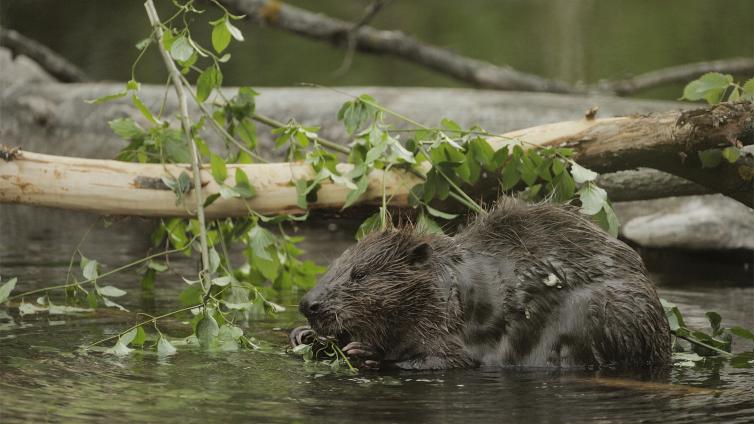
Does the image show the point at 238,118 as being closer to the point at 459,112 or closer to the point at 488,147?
the point at 488,147

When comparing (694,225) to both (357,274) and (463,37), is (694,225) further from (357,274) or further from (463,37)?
(463,37)

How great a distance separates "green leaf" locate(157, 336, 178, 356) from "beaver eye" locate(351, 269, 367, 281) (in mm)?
662

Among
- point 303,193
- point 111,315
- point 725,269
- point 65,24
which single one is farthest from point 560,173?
point 65,24

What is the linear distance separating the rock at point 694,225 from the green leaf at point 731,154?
1.99 m

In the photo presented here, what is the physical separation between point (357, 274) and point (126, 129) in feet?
4.59

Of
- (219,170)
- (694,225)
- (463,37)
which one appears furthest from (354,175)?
(463,37)

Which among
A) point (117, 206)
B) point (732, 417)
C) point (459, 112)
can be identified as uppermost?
point (459, 112)

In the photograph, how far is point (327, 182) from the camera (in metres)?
4.80

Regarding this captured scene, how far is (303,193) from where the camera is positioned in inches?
183

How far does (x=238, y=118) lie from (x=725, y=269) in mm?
3033

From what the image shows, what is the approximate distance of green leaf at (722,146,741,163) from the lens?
464cm

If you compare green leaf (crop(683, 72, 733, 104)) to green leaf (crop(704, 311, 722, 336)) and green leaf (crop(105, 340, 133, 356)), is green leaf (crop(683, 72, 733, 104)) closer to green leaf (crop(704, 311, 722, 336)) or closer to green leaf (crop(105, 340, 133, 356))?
green leaf (crop(704, 311, 722, 336))

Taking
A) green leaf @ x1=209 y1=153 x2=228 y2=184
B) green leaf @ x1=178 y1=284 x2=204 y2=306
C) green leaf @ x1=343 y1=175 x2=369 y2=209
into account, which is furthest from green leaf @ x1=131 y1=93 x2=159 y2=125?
green leaf @ x1=343 y1=175 x2=369 y2=209

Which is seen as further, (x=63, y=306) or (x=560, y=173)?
(x=63, y=306)
